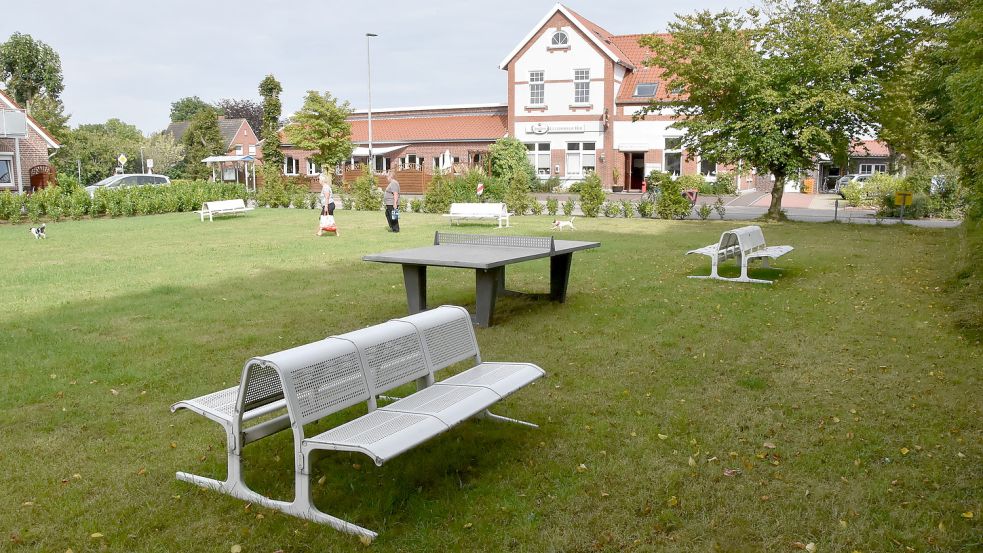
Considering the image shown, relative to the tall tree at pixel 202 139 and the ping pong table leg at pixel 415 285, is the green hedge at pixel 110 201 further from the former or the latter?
the tall tree at pixel 202 139

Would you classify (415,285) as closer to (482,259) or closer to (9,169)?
(482,259)

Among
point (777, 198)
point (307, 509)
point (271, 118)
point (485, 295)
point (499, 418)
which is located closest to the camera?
point (307, 509)

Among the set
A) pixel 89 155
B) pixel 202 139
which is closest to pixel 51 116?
pixel 89 155

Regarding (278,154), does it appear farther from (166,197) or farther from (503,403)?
(503,403)

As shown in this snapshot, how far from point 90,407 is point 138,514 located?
84.1 inches

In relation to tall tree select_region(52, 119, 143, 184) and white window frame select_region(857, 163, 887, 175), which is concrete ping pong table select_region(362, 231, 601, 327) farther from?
tall tree select_region(52, 119, 143, 184)

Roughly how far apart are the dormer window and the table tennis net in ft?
116

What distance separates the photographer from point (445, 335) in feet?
16.7

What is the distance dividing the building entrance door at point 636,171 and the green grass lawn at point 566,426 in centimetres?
3300

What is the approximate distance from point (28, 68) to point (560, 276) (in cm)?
7801

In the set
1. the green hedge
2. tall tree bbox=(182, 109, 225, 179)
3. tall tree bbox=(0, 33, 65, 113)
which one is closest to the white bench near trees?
the green hedge

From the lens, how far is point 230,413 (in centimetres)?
417

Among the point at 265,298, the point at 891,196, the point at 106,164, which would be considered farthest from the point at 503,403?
the point at 106,164

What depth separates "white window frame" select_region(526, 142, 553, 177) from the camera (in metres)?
45.2
